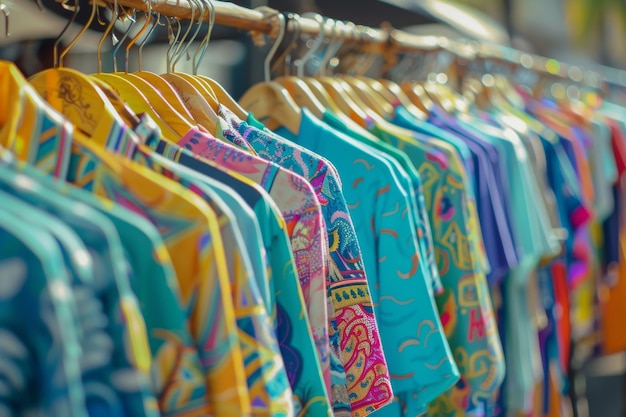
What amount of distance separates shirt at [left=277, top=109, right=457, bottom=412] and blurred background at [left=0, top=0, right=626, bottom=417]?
0.29 m

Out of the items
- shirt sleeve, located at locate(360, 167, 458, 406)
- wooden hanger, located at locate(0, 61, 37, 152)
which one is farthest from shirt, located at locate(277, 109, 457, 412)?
wooden hanger, located at locate(0, 61, 37, 152)

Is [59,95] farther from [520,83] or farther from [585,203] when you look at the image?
[520,83]

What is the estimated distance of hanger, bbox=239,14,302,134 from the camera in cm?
98

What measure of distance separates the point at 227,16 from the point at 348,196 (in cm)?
23

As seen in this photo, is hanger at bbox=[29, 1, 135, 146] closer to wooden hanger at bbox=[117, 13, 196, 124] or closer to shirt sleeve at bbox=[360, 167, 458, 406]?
wooden hanger at bbox=[117, 13, 196, 124]

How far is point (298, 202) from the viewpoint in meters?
0.74

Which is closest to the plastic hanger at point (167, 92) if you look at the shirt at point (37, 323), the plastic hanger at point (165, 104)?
the plastic hanger at point (165, 104)

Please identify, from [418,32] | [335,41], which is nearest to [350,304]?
[335,41]

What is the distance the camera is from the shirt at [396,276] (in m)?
0.93

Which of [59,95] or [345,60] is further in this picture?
[345,60]

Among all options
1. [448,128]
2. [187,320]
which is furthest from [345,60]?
[187,320]

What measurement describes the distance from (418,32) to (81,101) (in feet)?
5.11

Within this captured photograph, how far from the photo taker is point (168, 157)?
690mm

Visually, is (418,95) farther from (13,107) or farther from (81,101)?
(13,107)
